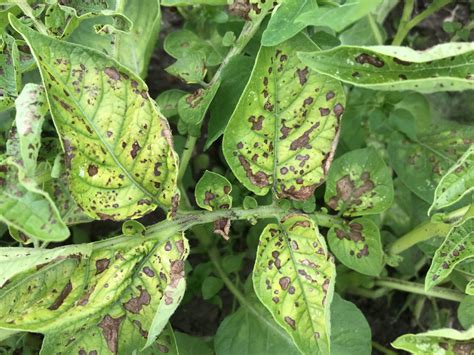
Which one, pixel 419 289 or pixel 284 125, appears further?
pixel 419 289

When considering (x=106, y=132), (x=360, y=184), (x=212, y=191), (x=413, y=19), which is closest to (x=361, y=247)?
(x=360, y=184)

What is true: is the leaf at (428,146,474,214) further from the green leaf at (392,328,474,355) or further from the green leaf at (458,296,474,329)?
the green leaf at (458,296,474,329)

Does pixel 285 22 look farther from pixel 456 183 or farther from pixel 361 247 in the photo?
pixel 361 247

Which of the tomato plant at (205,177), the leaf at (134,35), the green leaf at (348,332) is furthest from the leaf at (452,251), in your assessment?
the leaf at (134,35)

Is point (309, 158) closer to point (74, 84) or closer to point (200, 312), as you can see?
point (74, 84)

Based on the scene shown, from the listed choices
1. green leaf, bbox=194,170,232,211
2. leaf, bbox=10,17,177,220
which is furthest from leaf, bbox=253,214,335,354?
leaf, bbox=10,17,177,220

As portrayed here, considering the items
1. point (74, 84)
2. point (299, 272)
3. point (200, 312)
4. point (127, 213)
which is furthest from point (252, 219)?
Answer: point (200, 312)
